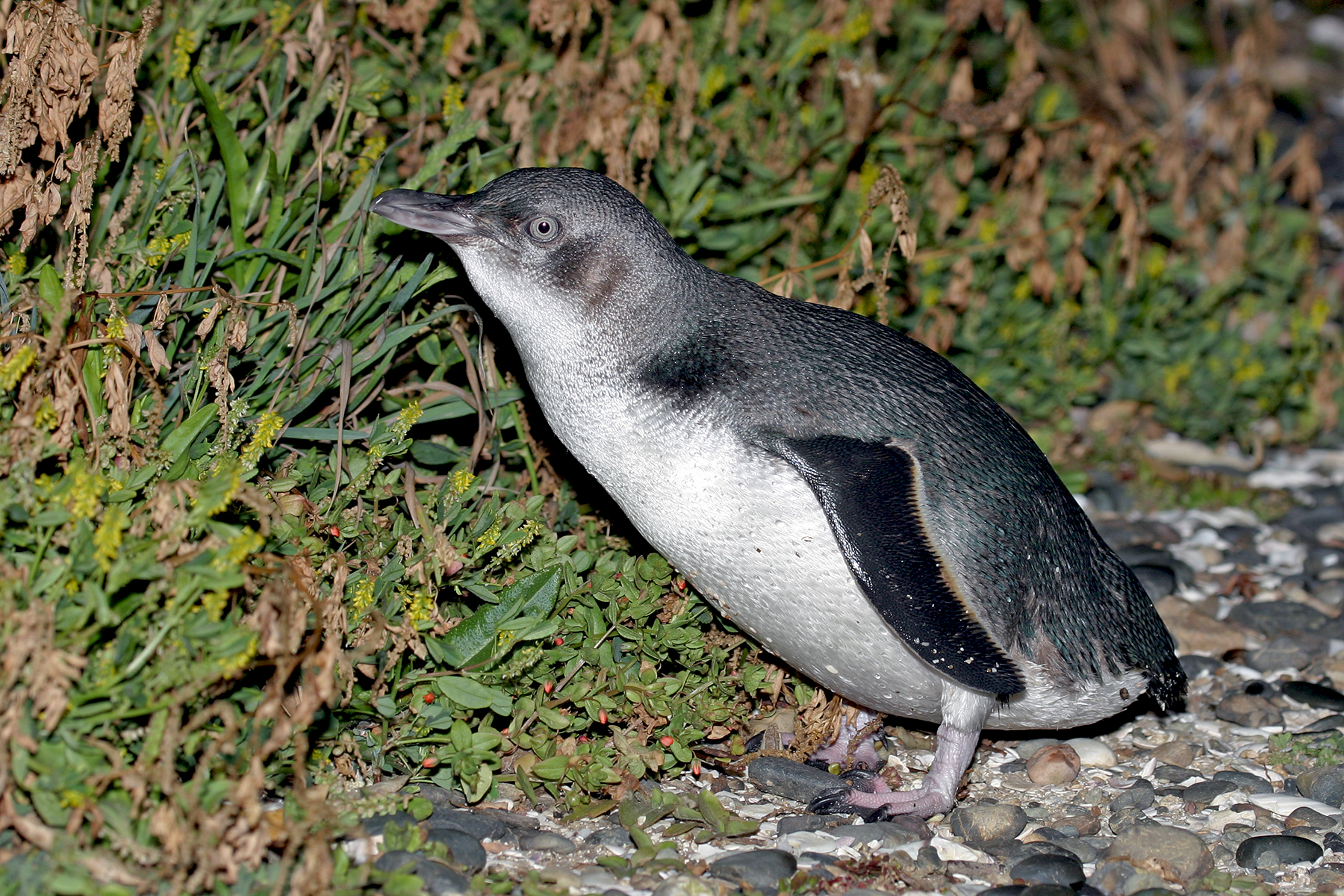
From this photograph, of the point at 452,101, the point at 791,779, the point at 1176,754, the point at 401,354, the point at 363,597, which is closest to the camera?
the point at 363,597

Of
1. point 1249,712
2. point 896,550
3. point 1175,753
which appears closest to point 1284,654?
point 1249,712

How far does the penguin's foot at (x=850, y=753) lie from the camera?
9.59ft

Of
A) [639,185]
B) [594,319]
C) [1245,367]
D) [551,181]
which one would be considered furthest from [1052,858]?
[1245,367]

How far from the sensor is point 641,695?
2705 millimetres

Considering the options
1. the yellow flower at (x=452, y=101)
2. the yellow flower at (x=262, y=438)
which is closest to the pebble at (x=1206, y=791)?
the yellow flower at (x=262, y=438)

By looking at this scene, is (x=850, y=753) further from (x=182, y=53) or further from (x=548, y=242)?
(x=182, y=53)

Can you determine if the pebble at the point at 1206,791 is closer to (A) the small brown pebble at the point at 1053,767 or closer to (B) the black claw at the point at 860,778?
(A) the small brown pebble at the point at 1053,767

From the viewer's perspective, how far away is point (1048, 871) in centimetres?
A: 248

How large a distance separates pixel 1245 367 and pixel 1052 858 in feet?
9.47

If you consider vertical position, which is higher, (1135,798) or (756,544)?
(756,544)

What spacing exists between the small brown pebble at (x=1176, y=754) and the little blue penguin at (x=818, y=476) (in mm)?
253

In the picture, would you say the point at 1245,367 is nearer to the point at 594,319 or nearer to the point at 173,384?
the point at 594,319

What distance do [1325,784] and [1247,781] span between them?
6.1 inches

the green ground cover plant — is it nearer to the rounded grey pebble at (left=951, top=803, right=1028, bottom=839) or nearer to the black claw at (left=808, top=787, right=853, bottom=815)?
the black claw at (left=808, top=787, right=853, bottom=815)
